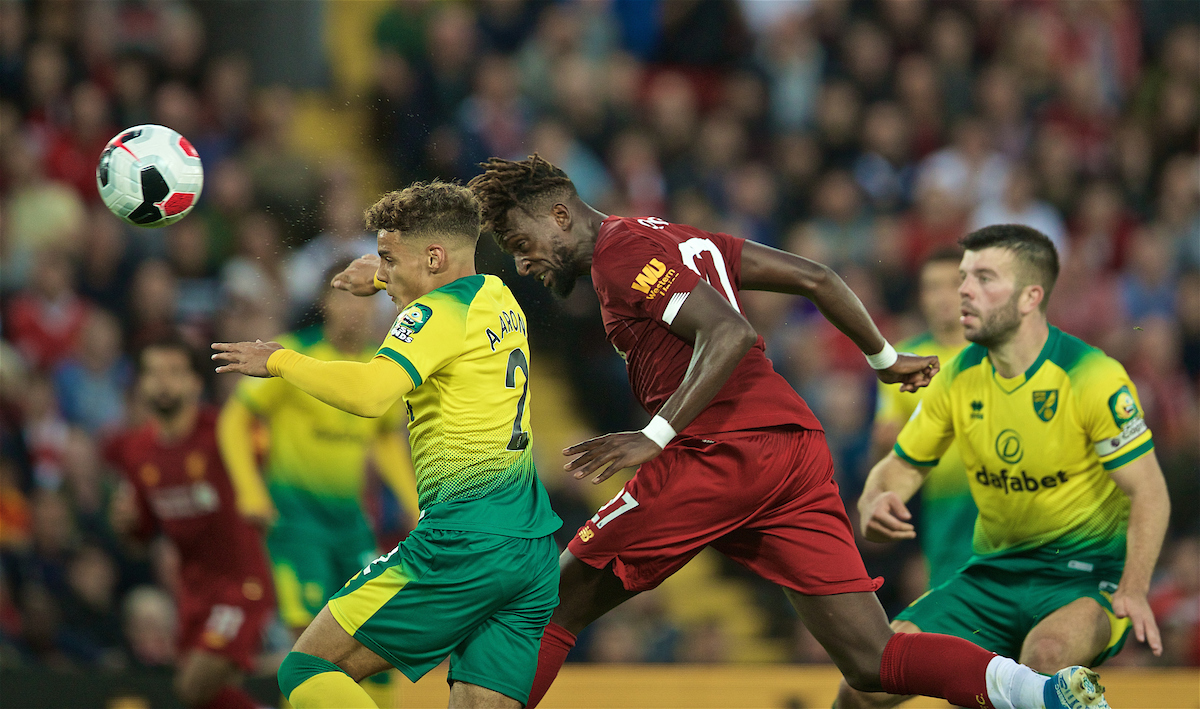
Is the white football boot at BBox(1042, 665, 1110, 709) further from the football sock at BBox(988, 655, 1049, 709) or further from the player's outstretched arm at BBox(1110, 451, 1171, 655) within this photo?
the player's outstretched arm at BBox(1110, 451, 1171, 655)

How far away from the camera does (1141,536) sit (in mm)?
4566

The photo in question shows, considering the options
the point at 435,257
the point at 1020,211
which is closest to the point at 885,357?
the point at 435,257

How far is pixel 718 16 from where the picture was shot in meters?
11.3

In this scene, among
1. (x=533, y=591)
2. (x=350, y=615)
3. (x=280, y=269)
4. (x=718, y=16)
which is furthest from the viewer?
(x=718, y=16)

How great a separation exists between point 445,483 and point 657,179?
634cm

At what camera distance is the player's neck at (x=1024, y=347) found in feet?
16.4

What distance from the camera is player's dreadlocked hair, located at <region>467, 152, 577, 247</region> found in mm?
4527

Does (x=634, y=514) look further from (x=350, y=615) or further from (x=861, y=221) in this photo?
(x=861, y=221)

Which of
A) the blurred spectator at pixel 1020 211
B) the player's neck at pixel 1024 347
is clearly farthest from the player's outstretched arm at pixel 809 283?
the blurred spectator at pixel 1020 211

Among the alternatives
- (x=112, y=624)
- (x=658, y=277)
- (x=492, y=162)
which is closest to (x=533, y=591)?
(x=658, y=277)

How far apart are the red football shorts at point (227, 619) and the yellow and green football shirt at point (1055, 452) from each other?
377 cm

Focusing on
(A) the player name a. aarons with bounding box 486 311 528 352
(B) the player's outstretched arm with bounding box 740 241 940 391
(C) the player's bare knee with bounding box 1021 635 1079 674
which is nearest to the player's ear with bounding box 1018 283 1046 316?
(B) the player's outstretched arm with bounding box 740 241 940 391

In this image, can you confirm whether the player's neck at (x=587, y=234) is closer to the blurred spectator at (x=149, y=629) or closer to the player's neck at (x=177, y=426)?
the player's neck at (x=177, y=426)

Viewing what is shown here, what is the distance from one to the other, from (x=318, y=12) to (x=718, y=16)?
359cm
